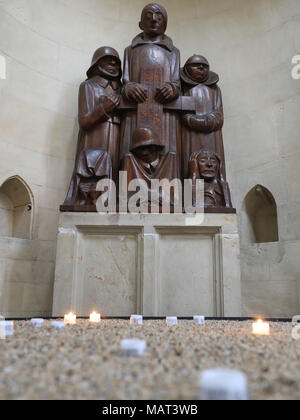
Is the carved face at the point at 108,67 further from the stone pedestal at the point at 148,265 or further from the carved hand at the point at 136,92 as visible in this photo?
the stone pedestal at the point at 148,265

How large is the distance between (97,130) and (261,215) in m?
2.20

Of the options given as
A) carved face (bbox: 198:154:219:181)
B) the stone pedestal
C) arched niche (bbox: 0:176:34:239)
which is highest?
carved face (bbox: 198:154:219:181)

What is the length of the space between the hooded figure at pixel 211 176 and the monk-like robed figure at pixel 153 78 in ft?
0.72

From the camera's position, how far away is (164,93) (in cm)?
363

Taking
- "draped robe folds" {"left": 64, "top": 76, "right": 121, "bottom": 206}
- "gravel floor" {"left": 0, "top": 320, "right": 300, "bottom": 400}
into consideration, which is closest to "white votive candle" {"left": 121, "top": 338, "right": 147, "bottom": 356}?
"gravel floor" {"left": 0, "top": 320, "right": 300, "bottom": 400}

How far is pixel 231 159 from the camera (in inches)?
184

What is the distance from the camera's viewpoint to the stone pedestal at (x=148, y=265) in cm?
301

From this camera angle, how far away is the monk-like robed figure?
3635mm

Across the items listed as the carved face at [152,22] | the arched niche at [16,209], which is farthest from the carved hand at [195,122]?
the arched niche at [16,209]

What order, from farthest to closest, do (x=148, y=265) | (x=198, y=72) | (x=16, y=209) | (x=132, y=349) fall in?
(x=16, y=209), (x=198, y=72), (x=148, y=265), (x=132, y=349)

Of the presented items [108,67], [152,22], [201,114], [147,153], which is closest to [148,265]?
[147,153]

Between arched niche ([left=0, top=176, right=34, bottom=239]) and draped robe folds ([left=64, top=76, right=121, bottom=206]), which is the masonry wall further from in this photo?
draped robe folds ([left=64, top=76, right=121, bottom=206])

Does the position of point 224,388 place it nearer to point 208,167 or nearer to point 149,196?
point 149,196

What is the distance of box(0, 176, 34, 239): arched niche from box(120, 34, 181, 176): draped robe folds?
4.12 ft
